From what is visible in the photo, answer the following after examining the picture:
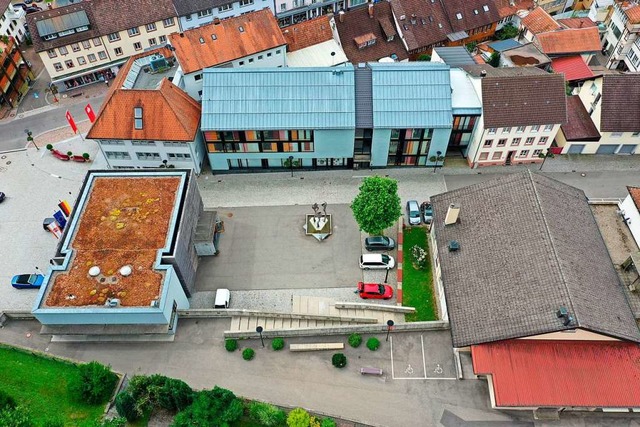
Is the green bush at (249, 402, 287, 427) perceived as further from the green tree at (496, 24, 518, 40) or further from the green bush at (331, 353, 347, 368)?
the green tree at (496, 24, 518, 40)

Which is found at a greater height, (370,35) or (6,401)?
(370,35)

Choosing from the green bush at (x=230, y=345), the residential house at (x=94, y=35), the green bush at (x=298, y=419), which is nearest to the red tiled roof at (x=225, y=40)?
the residential house at (x=94, y=35)

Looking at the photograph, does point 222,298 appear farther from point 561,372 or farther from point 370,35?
point 370,35

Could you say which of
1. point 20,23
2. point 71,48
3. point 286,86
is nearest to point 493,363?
point 286,86

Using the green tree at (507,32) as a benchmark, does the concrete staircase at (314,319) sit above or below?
below

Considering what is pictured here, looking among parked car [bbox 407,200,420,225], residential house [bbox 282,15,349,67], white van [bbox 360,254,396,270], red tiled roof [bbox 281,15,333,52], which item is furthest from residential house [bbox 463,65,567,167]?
red tiled roof [bbox 281,15,333,52]

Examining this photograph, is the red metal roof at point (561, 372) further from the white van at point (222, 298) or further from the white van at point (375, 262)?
the white van at point (222, 298)

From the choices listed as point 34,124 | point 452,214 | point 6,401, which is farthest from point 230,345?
point 34,124
